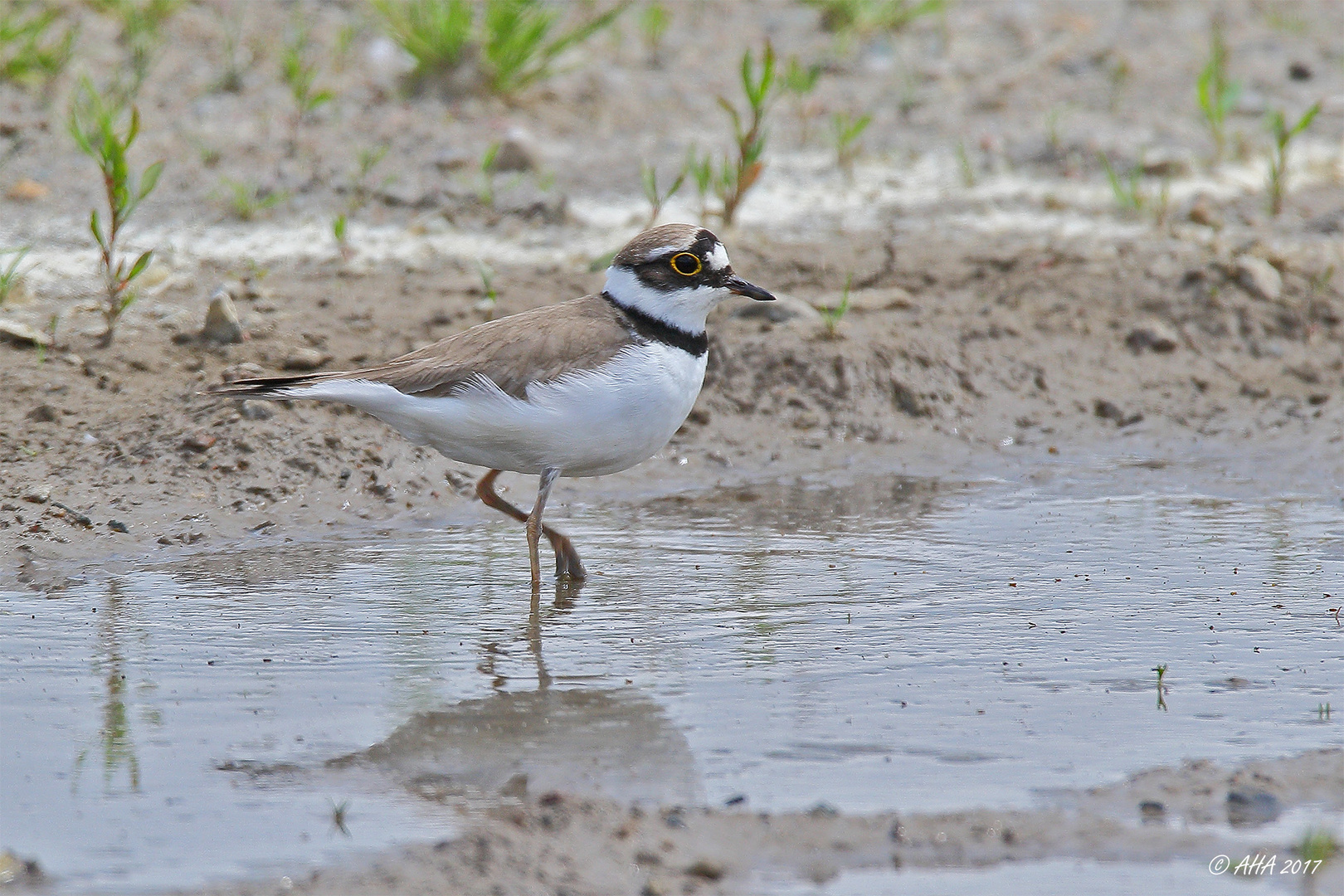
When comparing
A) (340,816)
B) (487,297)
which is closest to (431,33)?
(487,297)

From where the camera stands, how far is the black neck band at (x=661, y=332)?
5723 mm

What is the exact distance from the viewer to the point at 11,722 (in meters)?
4.27

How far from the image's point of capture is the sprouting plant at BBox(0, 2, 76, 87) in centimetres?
947

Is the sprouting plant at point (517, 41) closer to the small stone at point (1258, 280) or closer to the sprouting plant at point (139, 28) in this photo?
the sprouting plant at point (139, 28)

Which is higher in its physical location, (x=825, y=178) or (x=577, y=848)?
(x=825, y=178)

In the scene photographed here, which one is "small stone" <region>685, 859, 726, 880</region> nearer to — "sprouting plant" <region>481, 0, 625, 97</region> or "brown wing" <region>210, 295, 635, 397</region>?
"brown wing" <region>210, 295, 635, 397</region>

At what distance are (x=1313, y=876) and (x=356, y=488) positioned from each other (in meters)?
4.22

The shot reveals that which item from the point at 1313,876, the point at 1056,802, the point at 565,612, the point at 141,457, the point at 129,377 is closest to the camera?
the point at 1313,876

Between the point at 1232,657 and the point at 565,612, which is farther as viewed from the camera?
the point at 565,612

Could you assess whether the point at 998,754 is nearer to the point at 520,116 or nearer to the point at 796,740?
the point at 796,740

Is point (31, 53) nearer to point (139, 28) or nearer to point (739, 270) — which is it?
point (139, 28)

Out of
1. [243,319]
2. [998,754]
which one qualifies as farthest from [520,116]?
[998,754]

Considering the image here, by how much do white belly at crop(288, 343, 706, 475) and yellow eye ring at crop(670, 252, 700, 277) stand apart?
0.97 ft

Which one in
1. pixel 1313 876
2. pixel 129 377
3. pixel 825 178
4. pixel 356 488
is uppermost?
pixel 825 178
